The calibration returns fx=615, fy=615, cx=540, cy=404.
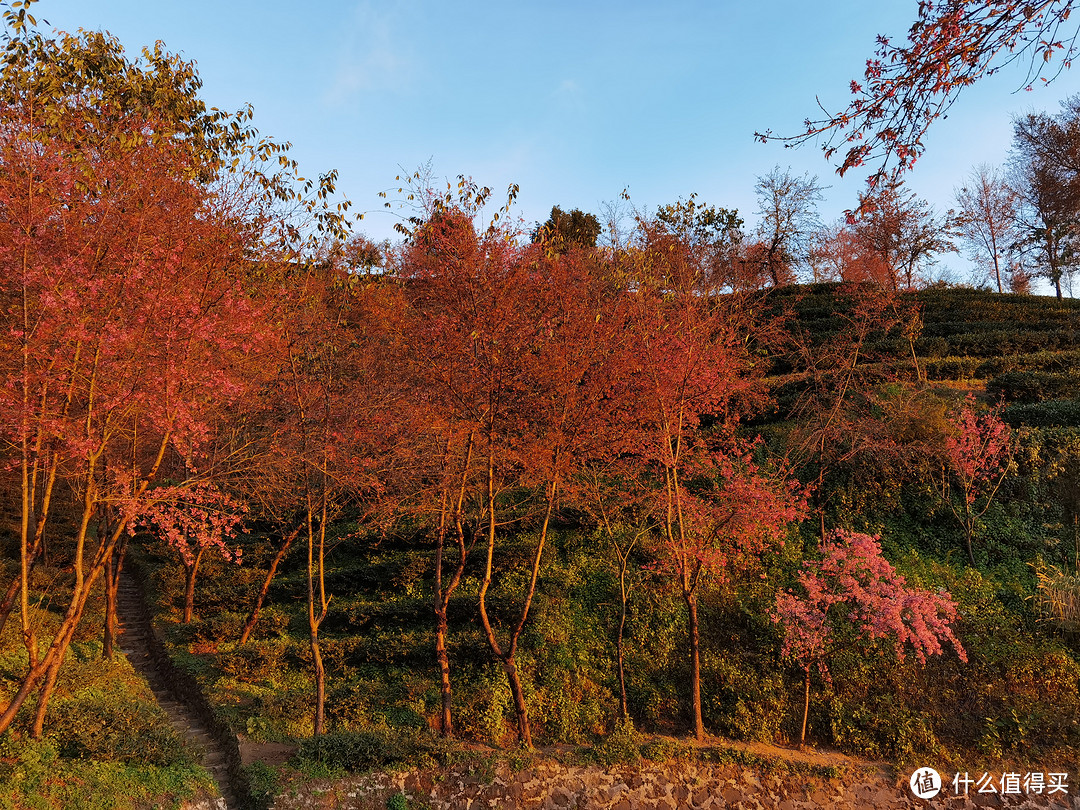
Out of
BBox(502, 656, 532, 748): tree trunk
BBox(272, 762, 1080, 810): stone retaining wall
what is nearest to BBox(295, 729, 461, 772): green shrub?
BBox(272, 762, 1080, 810): stone retaining wall

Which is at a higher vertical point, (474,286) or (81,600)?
(474,286)

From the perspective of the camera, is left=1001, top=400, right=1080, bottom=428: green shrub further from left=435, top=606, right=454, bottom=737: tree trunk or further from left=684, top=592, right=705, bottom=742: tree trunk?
left=435, top=606, right=454, bottom=737: tree trunk

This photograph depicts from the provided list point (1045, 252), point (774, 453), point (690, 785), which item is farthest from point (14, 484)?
point (1045, 252)

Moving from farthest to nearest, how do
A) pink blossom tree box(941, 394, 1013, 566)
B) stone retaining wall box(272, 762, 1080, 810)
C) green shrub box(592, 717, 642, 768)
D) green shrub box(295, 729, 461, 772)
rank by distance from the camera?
pink blossom tree box(941, 394, 1013, 566), green shrub box(592, 717, 642, 768), green shrub box(295, 729, 461, 772), stone retaining wall box(272, 762, 1080, 810)

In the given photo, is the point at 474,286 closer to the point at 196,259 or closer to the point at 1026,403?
the point at 196,259

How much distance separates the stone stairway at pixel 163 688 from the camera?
377 inches

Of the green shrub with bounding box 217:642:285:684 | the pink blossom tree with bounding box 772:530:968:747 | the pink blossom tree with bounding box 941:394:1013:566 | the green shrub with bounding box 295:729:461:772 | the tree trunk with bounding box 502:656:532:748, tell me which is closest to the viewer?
the green shrub with bounding box 295:729:461:772

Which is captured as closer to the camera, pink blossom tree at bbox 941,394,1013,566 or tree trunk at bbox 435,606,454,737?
tree trunk at bbox 435,606,454,737

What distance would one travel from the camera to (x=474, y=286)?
10320mm

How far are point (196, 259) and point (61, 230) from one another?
1541 millimetres

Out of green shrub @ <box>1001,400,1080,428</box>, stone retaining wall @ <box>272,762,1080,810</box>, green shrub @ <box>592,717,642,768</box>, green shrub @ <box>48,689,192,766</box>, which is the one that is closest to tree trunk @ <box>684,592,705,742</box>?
stone retaining wall @ <box>272,762,1080,810</box>

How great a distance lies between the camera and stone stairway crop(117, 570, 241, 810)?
9.57 metres

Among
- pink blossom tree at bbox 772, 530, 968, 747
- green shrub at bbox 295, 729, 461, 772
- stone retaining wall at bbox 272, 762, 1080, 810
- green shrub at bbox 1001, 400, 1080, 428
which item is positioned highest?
green shrub at bbox 1001, 400, 1080, 428

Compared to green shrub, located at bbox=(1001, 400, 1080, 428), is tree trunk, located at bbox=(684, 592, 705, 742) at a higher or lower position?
lower
